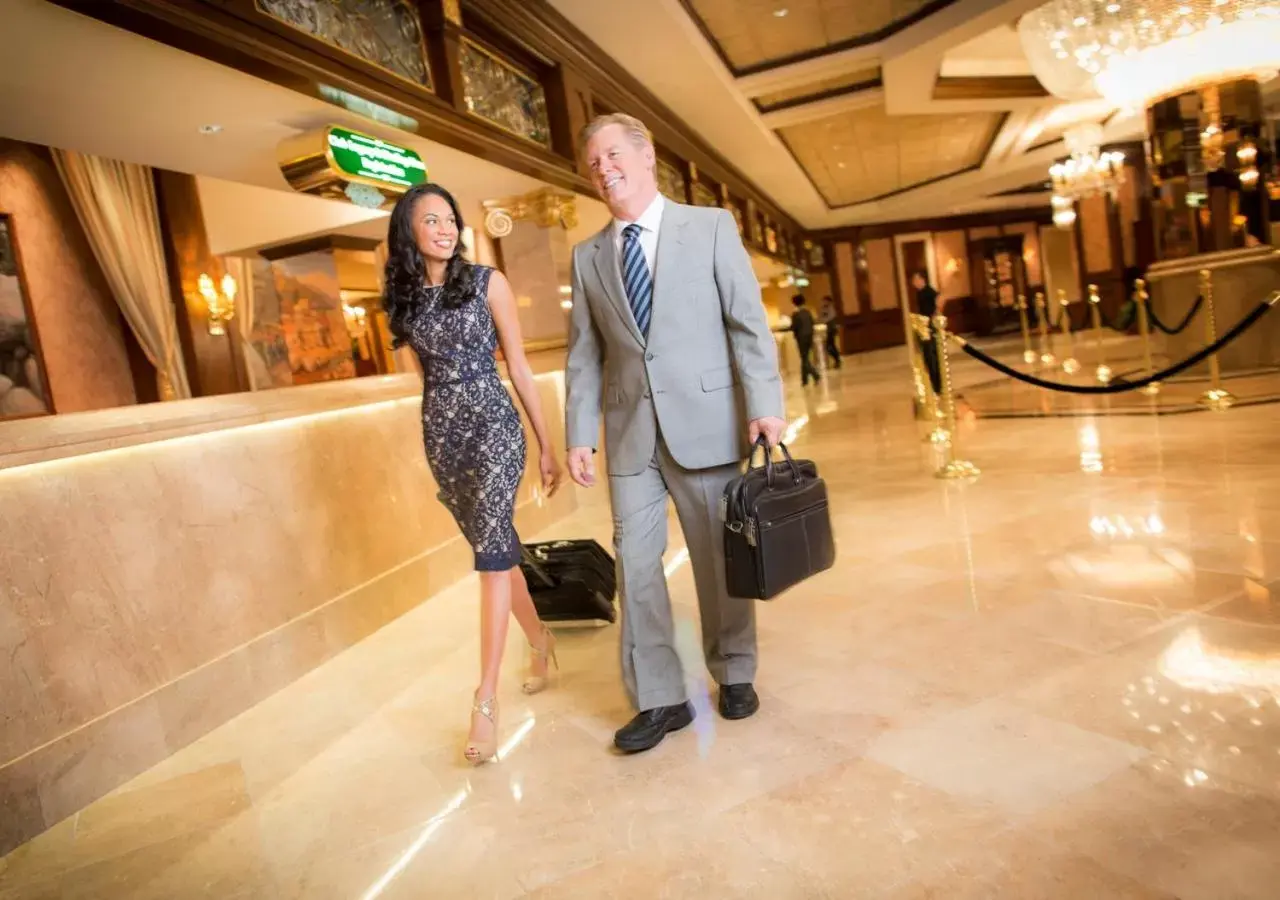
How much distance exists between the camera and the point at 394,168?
15.6 ft

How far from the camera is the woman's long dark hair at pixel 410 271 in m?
2.43

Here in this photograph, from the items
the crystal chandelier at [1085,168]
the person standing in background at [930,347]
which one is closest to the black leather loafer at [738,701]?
the person standing in background at [930,347]

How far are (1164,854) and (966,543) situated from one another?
2.32 meters

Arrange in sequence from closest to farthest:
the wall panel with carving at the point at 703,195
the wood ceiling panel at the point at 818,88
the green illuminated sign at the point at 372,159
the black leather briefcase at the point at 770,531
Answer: the black leather briefcase at the point at 770,531 → the green illuminated sign at the point at 372,159 → the wood ceiling panel at the point at 818,88 → the wall panel with carving at the point at 703,195

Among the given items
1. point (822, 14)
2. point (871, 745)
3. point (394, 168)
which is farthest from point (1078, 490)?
point (822, 14)

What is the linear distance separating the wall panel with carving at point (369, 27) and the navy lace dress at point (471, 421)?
2.11 metres

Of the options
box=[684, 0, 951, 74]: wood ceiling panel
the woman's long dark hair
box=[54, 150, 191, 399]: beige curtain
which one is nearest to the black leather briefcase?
the woman's long dark hair

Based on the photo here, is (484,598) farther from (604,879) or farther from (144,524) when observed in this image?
(144,524)

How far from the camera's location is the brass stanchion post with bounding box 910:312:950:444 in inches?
268

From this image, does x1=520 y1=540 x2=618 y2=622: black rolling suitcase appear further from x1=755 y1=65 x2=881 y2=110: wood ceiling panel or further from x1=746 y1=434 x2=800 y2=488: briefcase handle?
x1=755 y1=65 x2=881 y2=110: wood ceiling panel

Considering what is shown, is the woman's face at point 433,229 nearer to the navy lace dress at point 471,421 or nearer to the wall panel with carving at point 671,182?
the navy lace dress at point 471,421

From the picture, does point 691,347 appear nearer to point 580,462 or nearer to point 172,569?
point 580,462

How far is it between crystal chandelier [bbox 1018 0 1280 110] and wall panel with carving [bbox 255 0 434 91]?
6.27 m

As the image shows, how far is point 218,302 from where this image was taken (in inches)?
327
